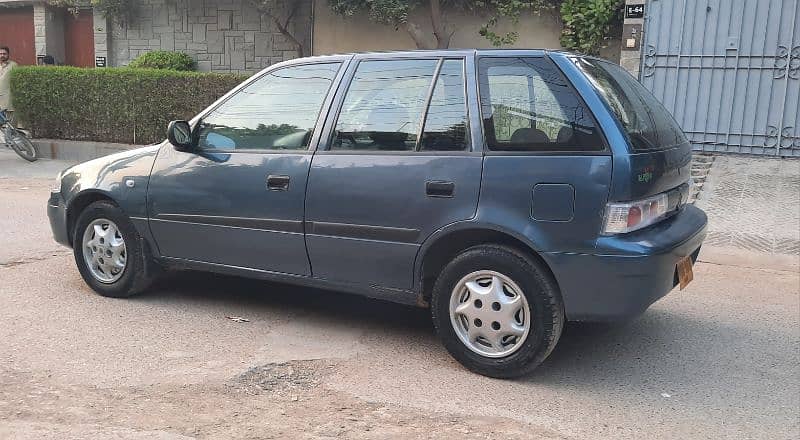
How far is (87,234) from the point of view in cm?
520

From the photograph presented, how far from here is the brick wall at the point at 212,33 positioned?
48.3 feet

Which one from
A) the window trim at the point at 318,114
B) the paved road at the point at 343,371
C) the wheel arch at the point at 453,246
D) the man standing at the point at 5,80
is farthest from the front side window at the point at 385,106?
the man standing at the point at 5,80

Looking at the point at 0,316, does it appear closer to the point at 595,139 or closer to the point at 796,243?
the point at 595,139

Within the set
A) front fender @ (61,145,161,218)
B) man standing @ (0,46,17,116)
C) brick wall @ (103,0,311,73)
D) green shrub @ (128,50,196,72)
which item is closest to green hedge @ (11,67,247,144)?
man standing @ (0,46,17,116)

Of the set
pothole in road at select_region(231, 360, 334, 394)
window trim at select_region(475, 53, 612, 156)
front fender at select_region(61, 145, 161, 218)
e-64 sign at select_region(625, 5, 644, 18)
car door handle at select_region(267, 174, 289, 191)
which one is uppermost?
e-64 sign at select_region(625, 5, 644, 18)

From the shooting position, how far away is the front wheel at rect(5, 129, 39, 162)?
39.7 ft

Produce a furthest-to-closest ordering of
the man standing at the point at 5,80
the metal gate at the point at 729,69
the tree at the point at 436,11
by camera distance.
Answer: the man standing at the point at 5,80, the tree at the point at 436,11, the metal gate at the point at 729,69

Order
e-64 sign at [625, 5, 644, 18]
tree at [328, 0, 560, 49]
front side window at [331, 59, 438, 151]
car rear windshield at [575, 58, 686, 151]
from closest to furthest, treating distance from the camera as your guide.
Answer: car rear windshield at [575, 58, 686, 151] → front side window at [331, 59, 438, 151] → e-64 sign at [625, 5, 644, 18] → tree at [328, 0, 560, 49]

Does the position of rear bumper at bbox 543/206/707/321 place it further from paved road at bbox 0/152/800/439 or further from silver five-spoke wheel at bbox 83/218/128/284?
silver five-spoke wheel at bbox 83/218/128/284

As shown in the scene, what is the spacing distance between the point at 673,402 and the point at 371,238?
1.85 meters

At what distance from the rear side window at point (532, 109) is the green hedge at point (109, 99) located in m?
8.53

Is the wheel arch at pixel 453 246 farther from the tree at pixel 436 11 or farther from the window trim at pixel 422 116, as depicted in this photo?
the tree at pixel 436 11

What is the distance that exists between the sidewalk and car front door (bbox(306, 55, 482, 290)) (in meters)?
4.22

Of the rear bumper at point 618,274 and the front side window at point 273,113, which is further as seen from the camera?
the front side window at point 273,113
